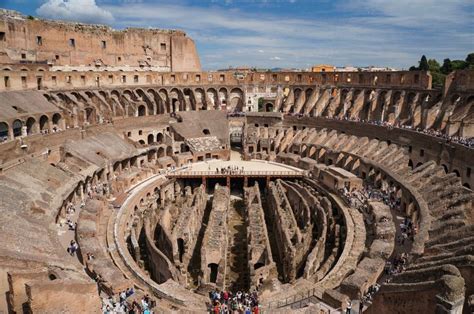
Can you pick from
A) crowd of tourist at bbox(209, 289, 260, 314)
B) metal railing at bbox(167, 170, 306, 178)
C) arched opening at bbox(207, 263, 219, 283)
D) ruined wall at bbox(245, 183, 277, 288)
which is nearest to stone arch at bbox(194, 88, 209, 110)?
metal railing at bbox(167, 170, 306, 178)

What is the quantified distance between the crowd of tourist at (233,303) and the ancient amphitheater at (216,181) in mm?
397

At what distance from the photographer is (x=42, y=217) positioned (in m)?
19.8

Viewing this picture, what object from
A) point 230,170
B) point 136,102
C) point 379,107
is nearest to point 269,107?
point 379,107

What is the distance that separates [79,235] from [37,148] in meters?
11.3

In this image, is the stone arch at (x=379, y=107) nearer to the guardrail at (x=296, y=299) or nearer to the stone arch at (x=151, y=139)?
the stone arch at (x=151, y=139)

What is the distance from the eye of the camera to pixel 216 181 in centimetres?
3644

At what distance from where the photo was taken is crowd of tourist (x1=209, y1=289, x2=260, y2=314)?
49.0ft

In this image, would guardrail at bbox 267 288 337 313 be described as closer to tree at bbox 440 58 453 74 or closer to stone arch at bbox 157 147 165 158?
stone arch at bbox 157 147 165 158

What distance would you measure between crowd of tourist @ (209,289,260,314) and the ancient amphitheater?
1.30 ft

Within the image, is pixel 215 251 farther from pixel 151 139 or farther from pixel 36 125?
pixel 151 139

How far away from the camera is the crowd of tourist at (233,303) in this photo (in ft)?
49.0

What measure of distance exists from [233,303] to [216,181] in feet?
69.8

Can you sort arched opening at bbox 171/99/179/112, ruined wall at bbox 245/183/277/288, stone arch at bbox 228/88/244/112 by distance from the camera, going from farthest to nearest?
stone arch at bbox 228/88/244/112
arched opening at bbox 171/99/179/112
ruined wall at bbox 245/183/277/288

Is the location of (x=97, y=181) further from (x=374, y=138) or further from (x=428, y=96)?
(x=428, y=96)
